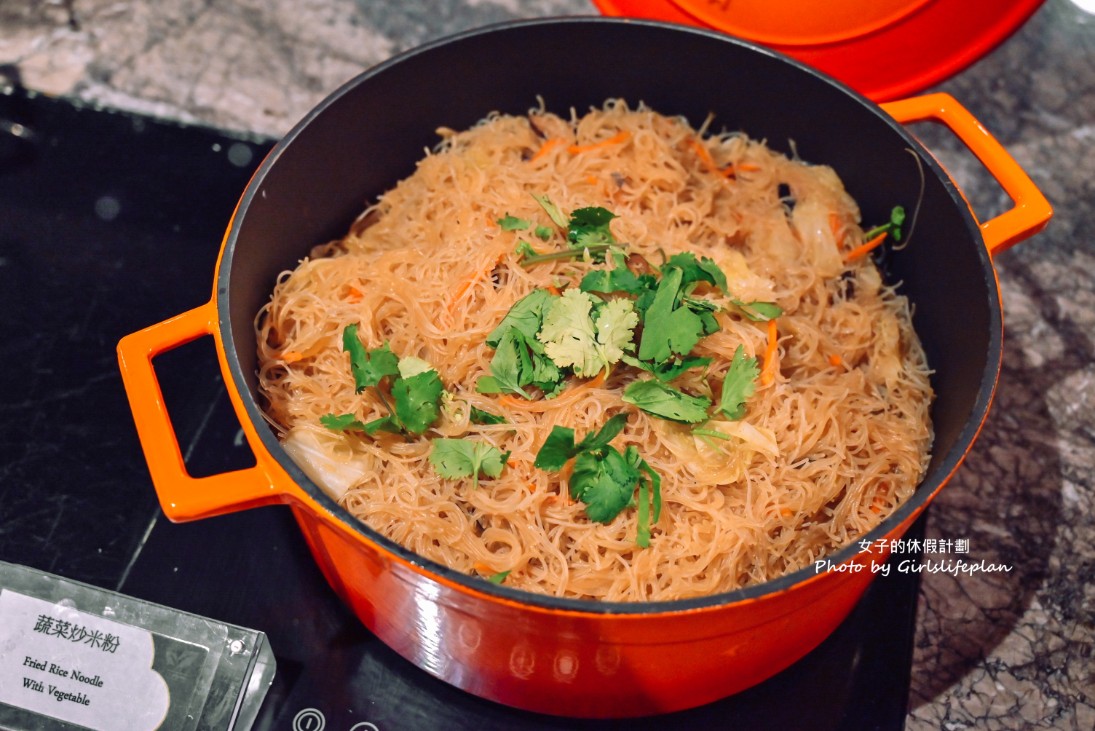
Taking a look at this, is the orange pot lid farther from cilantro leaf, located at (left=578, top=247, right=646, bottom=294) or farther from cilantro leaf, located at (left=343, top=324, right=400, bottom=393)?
cilantro leaf, located at (left=343, top=324, right=400, bottom=393)

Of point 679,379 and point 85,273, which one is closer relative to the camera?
point 679,379

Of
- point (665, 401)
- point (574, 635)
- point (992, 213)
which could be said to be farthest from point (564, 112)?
point (574, 635)

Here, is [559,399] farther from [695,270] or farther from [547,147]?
[547,147]

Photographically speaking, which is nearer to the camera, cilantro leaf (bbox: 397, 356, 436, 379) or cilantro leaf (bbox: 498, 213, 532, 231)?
cilantro leaf (bbox: 397, 356, 436, 379)

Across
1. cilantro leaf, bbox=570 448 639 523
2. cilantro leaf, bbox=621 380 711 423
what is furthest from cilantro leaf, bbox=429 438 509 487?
cilantro leaf, bbox=621 380 711 423

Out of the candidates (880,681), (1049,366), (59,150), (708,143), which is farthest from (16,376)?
(1049,366)

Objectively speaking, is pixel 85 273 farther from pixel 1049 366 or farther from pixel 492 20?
pixel 1049 366

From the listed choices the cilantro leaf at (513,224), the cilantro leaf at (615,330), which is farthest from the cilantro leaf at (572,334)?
the cilantro leaf at (513,224)
